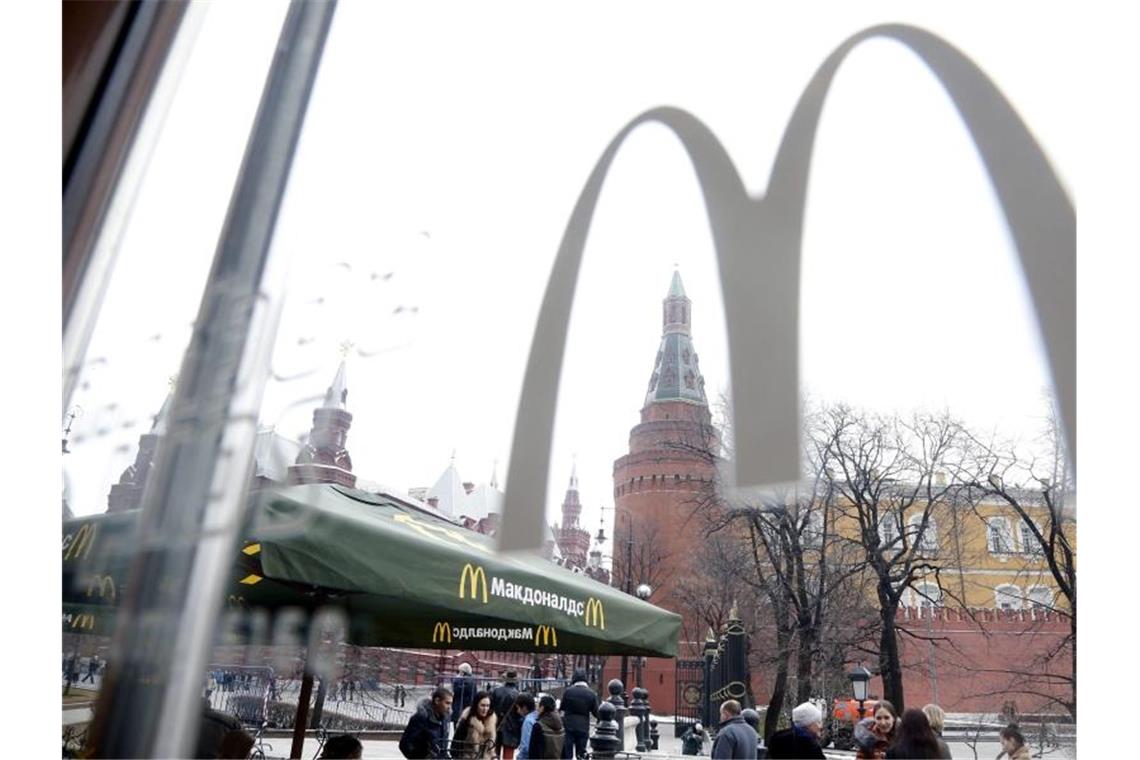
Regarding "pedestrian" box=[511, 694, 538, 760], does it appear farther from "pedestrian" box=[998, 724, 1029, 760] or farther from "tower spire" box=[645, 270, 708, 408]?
"tower spire" box=[645, 270, 708, 408]

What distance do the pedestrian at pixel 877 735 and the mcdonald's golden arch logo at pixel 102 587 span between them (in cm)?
235

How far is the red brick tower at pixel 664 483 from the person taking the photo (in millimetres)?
23203

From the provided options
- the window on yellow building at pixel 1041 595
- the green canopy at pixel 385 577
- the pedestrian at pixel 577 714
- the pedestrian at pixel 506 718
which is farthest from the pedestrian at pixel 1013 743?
the window on yellow building at pixel 1041 595

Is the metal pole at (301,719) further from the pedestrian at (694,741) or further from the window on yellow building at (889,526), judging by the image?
the window on yellow building at (889,526)

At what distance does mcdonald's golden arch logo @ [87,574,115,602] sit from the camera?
0.85 meters

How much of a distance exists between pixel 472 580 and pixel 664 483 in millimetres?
27293

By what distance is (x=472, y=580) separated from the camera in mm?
1766

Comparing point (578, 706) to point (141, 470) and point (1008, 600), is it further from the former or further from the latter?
point (1008, 600)

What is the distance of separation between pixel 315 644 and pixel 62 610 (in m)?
1.76

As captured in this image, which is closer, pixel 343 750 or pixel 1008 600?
pixel 343 750

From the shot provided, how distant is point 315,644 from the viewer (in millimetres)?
2541

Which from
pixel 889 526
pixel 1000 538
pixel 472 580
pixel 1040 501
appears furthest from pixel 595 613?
pixel 1000 538
